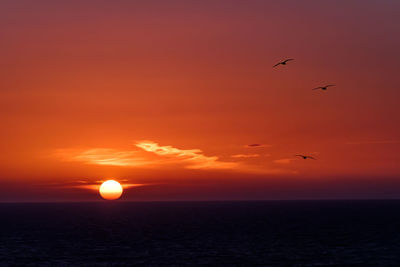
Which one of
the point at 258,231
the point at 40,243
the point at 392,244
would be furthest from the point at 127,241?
the point at 392,244

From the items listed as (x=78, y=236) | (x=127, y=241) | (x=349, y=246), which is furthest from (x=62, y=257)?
(x=349, y=246)

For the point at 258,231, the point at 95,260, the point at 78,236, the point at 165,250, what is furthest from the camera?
the point at 258,231

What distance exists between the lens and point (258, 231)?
16838cm

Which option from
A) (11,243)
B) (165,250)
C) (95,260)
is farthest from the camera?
(11,243)

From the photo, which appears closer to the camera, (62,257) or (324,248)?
(62,257)

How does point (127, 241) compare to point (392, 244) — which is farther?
point (127, 241)

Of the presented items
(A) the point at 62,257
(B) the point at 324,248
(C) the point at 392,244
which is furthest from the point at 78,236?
(C) the point at 392,244

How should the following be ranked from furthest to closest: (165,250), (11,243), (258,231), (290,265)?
(258,231) → (11,243) → (165,250) → (290,265)

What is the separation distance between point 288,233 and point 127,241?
5319 cm

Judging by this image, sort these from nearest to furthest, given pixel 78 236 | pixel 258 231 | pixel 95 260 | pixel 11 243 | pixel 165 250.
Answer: pixel 95 260 → pixel 165 250 → pixel 11 243 → pixel 78 236 → pixel 258 231

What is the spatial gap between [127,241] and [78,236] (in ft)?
85.4

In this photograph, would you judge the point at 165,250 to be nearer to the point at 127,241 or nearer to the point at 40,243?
the point at 127,241

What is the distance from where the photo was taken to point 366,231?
164 meters

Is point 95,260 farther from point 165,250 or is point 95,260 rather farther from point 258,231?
point 258,231
